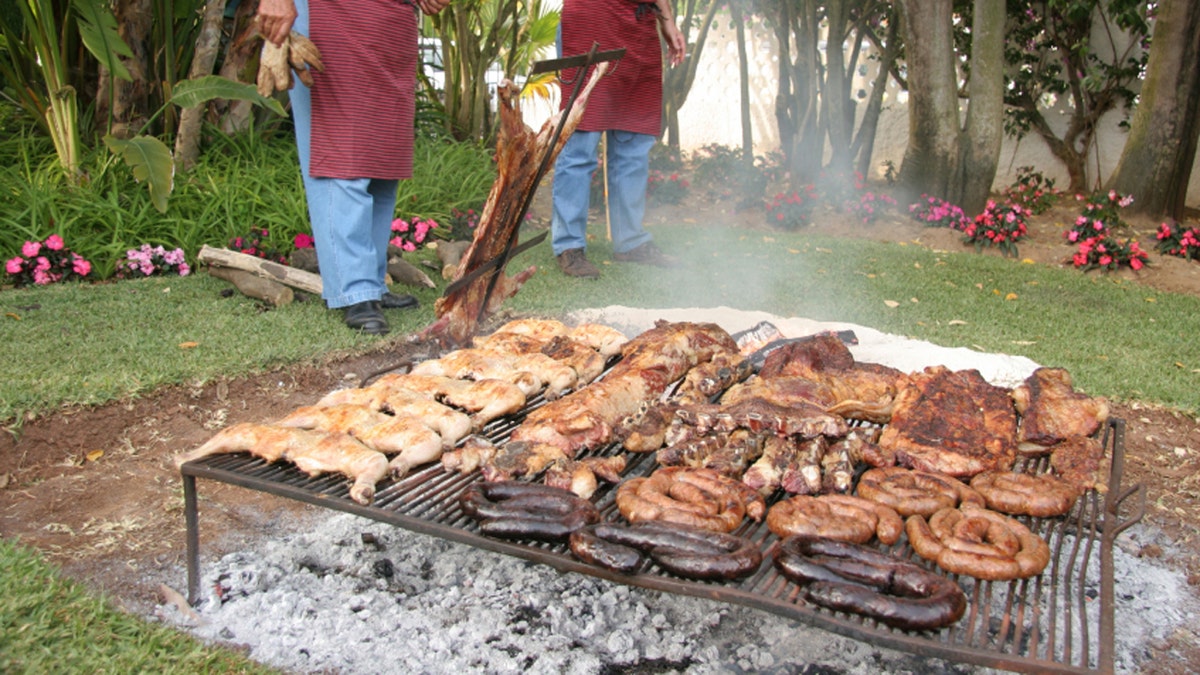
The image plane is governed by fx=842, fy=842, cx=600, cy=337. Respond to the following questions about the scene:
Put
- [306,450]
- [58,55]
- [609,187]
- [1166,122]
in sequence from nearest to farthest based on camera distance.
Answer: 1. [306,450]
2. [58,55]
3. [609,187]
4. [1166,122]

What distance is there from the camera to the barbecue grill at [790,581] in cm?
184

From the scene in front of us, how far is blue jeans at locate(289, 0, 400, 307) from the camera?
520cm

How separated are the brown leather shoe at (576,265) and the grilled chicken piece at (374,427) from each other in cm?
417

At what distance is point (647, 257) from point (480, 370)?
14.6 ft

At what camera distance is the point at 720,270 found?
7574 millimetres

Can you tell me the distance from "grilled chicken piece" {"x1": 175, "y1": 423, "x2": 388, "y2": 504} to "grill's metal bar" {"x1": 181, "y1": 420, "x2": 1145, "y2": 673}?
0.11 ft

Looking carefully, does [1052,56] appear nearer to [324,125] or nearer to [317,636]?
[324,125]

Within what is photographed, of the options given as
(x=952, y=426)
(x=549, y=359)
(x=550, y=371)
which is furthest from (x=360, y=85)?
(x=952, y=426)

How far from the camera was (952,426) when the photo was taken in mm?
2855

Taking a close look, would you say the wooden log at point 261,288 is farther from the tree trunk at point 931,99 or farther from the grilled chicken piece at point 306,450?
the tree trunk at point 931,99

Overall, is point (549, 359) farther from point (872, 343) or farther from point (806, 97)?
point (806, 97)

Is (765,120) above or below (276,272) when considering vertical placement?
above

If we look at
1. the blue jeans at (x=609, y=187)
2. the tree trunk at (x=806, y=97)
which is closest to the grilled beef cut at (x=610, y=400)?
the blue jeans at (x=609, y=187)

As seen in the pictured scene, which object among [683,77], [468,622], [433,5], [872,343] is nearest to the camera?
[468,622]
